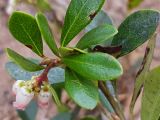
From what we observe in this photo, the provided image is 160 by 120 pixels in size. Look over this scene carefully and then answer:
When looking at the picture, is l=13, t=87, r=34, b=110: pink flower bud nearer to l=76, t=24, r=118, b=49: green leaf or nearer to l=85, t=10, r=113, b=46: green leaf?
l=76, t=24, r=118, b=49: green leaf

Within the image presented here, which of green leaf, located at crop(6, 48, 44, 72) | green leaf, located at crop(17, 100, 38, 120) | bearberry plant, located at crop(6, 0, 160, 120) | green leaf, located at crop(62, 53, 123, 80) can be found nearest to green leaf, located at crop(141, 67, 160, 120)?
bearberry plant, located at crop(6, 0, 160, 120)

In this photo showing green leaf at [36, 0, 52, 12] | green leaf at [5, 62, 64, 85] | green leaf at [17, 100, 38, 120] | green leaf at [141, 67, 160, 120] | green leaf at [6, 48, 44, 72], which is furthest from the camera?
green leaf at [36, 0, 52, 12]

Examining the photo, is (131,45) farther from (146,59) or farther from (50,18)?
(50,18)

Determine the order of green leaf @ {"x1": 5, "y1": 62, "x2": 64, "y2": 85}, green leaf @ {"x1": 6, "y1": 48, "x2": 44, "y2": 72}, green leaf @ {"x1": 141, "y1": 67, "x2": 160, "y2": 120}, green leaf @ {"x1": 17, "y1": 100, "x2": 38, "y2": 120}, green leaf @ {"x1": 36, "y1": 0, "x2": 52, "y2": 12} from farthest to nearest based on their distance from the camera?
1. green leaf @ {"x1": 36, "y1": 0, "x2": 52, "y2": 12}
2. green leaf @ {"x1": 17, "y1": 100, "x2": 38, "y2": 120}
3. green leaf @ {"x1": 5, "y1": 62, "x2": 64, "y2": 85}
4. green leaf @ {"x1": 141, "y1": 67, "x2": 160, "y2": 120}
5. green leaf @ {"x1": 6, "y1": 48, "x2": 44, "y2": 72}

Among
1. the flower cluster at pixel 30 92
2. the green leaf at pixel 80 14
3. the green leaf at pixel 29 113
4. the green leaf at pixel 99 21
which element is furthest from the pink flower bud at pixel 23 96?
the green leaf at pixel 29 113

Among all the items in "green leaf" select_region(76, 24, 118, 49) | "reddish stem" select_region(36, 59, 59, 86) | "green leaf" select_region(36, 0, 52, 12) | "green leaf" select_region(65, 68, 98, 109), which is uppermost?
"green leaf" select_region(76, 24, 118, 49)

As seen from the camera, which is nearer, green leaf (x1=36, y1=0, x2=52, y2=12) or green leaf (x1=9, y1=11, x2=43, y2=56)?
green leaf (x1=9, y1=11, x2=43, y2=56)

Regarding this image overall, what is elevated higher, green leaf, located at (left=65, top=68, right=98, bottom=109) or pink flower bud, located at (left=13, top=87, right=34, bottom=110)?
green leaf, located at (left=65, top=68, right=98, bottom=109)

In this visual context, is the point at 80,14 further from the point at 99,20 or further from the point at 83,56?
the point at 99,20
